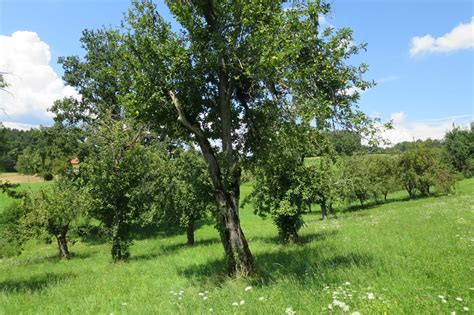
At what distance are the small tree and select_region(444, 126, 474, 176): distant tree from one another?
107 metres

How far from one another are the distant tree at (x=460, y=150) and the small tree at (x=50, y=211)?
350ft

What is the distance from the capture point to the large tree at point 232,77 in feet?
30.6

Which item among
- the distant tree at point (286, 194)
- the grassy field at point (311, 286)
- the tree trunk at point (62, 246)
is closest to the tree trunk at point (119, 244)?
the grassy field at point (311, 286)

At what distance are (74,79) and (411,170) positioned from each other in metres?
52.4

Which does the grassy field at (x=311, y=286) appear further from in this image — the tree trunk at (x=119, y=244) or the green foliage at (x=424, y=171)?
the green foliage at (x=424, y=171)

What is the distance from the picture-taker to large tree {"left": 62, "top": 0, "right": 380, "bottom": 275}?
934cm

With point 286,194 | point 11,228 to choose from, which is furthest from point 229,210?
point 11,228

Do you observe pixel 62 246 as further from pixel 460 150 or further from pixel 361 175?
pixel 460 150

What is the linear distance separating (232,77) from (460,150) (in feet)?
388

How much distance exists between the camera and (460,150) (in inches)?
4254

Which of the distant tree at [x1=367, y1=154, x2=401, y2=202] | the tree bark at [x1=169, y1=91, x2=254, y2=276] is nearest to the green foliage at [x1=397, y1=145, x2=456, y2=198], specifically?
the distant tree at [x1=367, y1=154, x2=401, y2=202]

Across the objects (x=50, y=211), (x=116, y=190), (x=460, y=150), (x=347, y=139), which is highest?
(x=460, y=150)

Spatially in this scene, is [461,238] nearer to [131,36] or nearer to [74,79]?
[131,36]

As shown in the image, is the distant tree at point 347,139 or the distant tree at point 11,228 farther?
the distant tree at point 11,228
